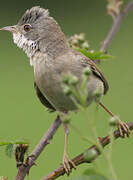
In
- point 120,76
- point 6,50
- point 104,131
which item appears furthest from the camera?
point 6,50

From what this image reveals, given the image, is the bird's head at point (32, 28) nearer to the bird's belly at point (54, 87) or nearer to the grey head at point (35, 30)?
the grey head at point (35, 30)

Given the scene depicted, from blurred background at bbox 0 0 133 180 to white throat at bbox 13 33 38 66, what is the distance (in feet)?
4.44

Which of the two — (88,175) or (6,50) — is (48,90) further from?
(6,50)

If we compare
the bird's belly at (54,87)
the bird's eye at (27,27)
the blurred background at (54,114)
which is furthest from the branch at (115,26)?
the blurred background at (54,114)

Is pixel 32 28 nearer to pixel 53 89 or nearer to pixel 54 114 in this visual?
pixel 53 89

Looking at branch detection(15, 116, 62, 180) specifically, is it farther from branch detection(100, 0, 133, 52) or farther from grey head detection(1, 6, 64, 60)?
grey head detection(1, 6, 64, 60)

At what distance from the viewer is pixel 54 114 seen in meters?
7.82

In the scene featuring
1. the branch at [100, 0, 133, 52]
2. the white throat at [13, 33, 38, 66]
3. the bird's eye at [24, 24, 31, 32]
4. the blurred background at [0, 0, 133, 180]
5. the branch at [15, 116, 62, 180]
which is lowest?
the branch at [15, 116, 62, 180]

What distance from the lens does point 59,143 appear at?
23.5ft

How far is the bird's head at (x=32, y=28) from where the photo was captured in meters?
3.45

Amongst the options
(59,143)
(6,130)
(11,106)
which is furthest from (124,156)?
(11,106)

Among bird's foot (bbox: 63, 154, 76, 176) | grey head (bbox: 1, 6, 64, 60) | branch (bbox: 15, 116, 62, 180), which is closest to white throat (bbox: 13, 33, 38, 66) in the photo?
grey head (bbox: 1, 6, 64, 60)

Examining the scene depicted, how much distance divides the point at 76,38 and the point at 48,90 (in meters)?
0.42

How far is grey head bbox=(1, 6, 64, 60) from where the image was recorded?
3430 millimetres
